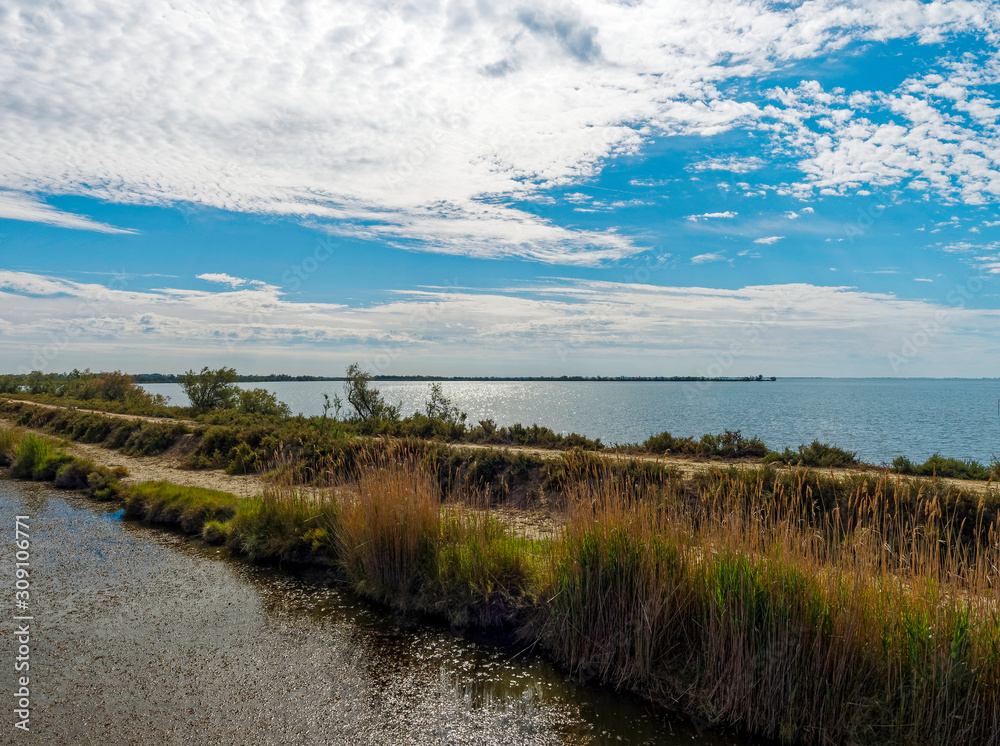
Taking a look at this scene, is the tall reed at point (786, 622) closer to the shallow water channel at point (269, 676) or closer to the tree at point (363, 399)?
the shallow water channel at point (269, 676)

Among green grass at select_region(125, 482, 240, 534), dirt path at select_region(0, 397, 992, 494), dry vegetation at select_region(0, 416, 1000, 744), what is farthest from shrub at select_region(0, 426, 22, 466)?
dry vegetation at select_region(0, 416, 1000, 744)

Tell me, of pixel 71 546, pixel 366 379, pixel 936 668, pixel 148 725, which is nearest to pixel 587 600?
pixel 936 668

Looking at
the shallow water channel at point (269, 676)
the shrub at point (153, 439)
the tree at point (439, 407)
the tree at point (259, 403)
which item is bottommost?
the shallow water channel at point (269, 676)

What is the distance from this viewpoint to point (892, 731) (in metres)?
4.69

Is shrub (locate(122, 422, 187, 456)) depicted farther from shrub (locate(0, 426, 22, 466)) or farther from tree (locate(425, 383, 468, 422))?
tree (locate(425, 383, 468, 422))

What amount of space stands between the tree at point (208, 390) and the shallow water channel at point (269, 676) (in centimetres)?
3122

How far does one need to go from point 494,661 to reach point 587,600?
1417mm

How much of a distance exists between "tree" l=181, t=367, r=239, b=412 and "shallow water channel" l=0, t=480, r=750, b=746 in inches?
1229

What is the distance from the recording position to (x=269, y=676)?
20.6ft

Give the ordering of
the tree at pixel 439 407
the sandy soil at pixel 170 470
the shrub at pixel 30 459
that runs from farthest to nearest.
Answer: the tree at pixel 439 407, the shrub at pixel 30 459, the sandy soil at pixel 170 470

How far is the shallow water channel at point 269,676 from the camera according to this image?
5.29 metres

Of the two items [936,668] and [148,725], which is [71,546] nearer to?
[148,725]

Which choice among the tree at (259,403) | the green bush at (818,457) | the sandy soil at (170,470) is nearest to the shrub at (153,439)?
the sandy soil at (170,470)

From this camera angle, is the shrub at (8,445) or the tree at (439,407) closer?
the shrub at (8,445)
